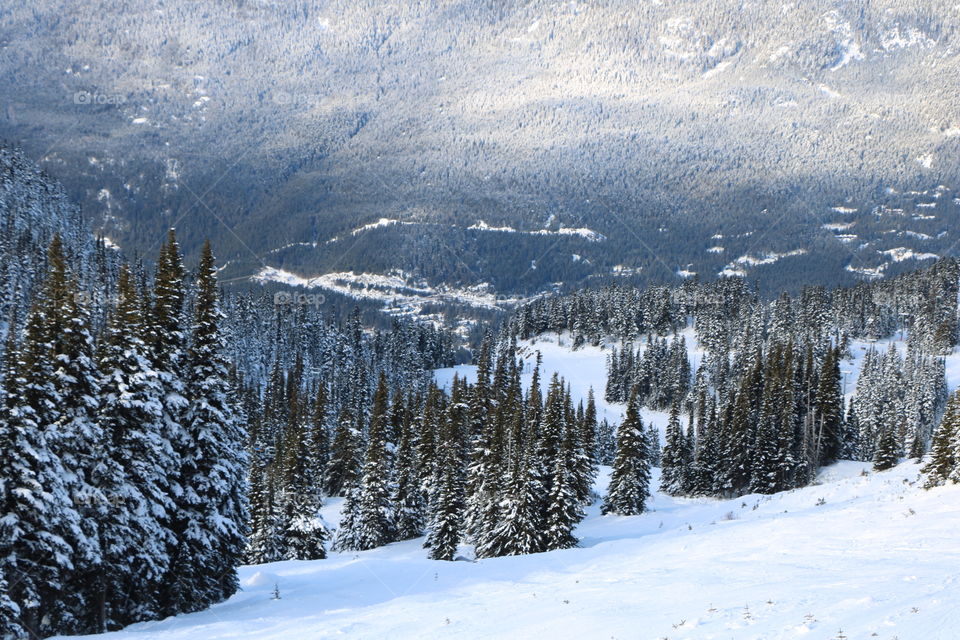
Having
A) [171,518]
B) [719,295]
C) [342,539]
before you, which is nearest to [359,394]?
[342,539]

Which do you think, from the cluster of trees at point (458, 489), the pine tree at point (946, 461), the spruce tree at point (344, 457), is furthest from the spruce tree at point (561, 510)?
the spruce tree at point (344, 457)

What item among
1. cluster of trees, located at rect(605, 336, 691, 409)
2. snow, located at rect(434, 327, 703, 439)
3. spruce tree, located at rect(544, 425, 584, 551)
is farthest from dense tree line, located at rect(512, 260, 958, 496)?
spruce tree, located at rect(544, 425, 584, 551)

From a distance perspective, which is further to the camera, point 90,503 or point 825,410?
point 825,410

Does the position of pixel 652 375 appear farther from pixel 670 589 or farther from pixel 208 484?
pixel 670 589

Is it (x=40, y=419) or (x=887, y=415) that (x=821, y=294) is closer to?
(x=887, y=415)

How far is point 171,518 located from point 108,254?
16840 centimetres

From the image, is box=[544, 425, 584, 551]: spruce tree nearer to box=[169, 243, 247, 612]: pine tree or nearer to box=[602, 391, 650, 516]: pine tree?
box=[602, 391, 650, 516]: pine tree

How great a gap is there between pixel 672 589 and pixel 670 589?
56 mm

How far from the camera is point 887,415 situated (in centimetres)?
10656

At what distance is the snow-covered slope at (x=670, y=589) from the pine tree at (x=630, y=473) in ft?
62.2

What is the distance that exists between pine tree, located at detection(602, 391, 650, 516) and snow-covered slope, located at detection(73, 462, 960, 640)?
62.2 feet

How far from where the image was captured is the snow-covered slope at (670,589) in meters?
14.0

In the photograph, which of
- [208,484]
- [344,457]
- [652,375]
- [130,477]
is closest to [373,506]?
[344,457]

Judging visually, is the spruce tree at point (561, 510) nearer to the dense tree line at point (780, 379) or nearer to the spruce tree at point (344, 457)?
the dense tree line at point (780, 379)
